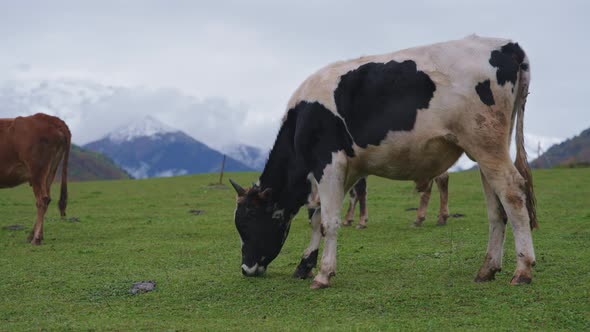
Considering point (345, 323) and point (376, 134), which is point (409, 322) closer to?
point (345, 323)

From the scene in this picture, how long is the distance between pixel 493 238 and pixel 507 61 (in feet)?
7.40

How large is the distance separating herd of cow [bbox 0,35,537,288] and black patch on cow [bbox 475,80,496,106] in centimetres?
1

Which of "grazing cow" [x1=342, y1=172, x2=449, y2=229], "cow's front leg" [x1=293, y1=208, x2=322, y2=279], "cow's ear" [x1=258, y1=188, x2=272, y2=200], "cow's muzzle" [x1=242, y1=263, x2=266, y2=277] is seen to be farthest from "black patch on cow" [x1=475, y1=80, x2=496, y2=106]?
"grazing cow" [x1=342, y1=172, x2=449, y2=229]

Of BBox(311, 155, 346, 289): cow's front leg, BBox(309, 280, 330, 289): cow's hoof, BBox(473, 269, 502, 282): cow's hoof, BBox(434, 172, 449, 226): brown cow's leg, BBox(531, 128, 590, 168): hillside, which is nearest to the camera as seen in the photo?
BBox(473, 269, 502, 282): cow's hoof

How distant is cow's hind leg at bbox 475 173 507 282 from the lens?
28.0 feet

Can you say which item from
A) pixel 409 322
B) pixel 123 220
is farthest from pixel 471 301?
pixel 123 220

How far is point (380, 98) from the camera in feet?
28.4

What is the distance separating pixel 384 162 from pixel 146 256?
18.1ft

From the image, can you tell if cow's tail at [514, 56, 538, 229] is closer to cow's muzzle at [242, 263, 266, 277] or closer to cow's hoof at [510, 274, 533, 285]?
cow's hoof at [510, 274, 533, 285]

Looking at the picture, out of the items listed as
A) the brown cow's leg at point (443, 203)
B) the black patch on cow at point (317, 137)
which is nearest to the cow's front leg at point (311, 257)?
the black patch on cow at point (317, 137)

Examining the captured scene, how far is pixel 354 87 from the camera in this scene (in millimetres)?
8898

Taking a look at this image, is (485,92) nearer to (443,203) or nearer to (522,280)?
(522,280)

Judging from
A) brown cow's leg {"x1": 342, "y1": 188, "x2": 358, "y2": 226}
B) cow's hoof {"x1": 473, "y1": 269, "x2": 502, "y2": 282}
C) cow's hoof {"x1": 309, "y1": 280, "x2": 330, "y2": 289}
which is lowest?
brown cow's leg {"x1": 342, "y1": 188, "x2": 358, "y2": 226}

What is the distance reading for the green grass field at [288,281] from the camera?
7.08 meters
